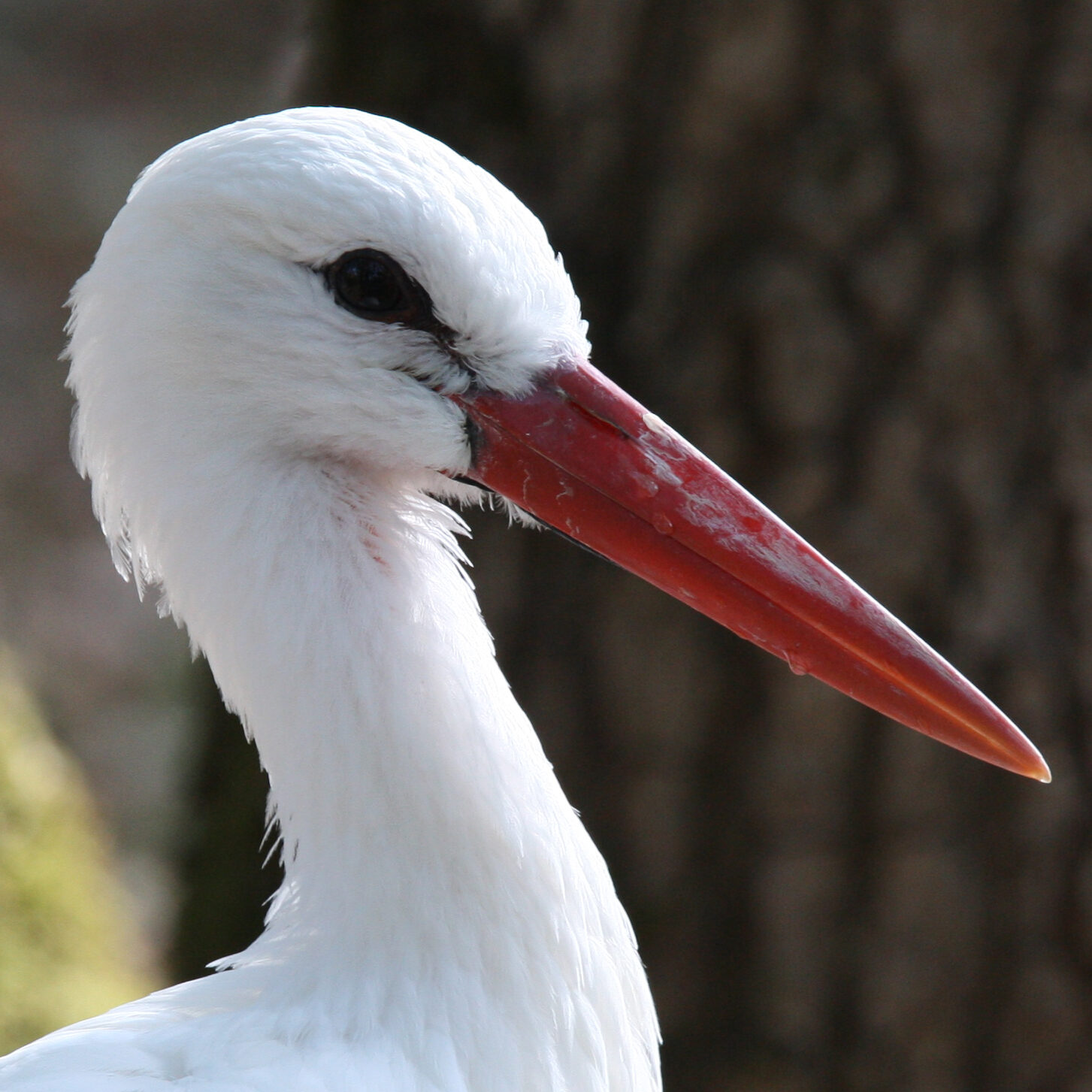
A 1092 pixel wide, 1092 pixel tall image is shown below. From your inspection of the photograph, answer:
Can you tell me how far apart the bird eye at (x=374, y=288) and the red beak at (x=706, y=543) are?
0.38ft

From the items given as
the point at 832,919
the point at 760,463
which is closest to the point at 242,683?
the point at 760,463

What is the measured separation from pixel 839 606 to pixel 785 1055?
53.8 inches

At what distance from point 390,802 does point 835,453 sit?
1247mm

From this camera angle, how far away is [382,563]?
146 centimetres

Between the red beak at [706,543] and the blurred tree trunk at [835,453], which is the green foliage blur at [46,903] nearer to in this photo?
the blurred tree trunk at [835,453]

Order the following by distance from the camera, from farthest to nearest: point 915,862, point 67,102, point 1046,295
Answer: point 67,102 → point 915,862 → point 1046,295

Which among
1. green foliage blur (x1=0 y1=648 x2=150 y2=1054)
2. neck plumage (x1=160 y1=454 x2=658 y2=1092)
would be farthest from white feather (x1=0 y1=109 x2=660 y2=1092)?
green foliage blur (x1=0 y1=648 x2=150 y2=1054)

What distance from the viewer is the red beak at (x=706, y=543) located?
4.78 feet

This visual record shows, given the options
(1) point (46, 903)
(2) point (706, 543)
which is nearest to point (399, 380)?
(2) point (706, 543)

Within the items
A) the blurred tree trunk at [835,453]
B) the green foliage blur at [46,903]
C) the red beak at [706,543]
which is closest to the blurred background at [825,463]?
the blurred tree trunk at [835,453]

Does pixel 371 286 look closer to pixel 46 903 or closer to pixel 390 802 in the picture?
pixel 390 802

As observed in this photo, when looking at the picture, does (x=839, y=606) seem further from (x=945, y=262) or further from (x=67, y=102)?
(x=67, y=102)

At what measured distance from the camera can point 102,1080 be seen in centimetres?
133

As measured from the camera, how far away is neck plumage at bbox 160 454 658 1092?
141cm
